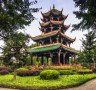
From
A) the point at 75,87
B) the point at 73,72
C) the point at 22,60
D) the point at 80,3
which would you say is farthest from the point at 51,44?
the point at 80,3

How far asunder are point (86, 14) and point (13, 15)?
613cm

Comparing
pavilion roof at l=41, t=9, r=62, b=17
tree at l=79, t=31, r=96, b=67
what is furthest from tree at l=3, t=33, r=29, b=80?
pavilion roof at l=41, t=9, r=62, b=17

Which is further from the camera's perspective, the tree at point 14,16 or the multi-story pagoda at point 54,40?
the multi-story pagoda at point 54,40

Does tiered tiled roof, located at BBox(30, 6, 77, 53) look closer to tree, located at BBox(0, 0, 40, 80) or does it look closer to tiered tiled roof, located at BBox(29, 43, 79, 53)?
tiered tiled roof, located at BBox(29, 43, 79, 53)

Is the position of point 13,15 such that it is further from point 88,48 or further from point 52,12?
point 52,12

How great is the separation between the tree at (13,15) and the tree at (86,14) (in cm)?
349

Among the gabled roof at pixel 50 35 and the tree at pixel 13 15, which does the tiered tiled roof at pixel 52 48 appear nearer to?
the gabled roof at pixel 50 35

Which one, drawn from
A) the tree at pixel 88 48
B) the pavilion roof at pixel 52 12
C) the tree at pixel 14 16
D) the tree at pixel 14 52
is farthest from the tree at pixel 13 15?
the pavilion roof at pixel 52 12

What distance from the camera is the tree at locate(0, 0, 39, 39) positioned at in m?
14.7

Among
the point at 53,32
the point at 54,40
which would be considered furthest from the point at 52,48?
the point at 54,40

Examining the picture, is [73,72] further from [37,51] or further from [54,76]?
[37,51]

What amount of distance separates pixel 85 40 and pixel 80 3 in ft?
73.5

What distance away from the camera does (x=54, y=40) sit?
167 ft

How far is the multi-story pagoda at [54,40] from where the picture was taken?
155 feet
